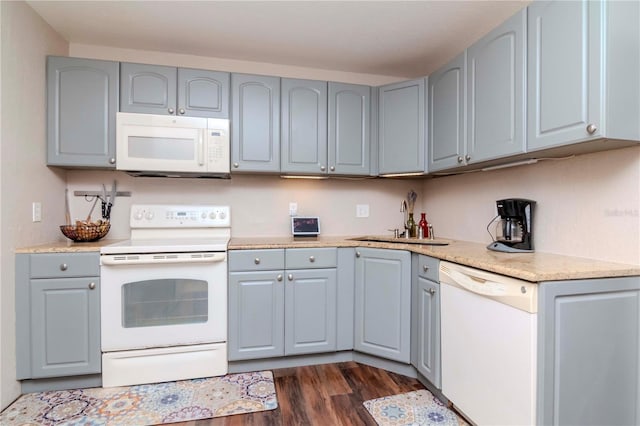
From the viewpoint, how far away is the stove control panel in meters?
2.40

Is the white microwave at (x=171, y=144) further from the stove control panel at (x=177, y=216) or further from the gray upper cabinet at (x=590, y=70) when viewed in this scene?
the gray upper cabinet at (x=590, y=70)

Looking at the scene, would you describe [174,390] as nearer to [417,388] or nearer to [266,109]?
[417,388]

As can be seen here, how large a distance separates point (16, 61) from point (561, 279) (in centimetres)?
301

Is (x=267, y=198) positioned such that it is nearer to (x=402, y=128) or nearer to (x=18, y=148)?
(x=402, y=128)

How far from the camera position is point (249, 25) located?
6.93 ft

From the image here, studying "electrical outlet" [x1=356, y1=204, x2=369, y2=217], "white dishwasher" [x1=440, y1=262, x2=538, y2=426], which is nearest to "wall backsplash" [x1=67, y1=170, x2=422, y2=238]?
"electrical outlet" [x1=356, y1=204, x2=369, y2=217]

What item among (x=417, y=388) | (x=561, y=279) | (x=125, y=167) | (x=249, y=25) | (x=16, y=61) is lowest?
(x=417, y=388)

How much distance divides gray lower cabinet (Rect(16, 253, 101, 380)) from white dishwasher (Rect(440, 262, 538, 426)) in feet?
6.83

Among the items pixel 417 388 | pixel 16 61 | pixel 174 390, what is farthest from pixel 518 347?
pixel 16 61

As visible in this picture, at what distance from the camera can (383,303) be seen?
2.20 metres

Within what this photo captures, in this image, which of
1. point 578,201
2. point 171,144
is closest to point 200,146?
point 171,144

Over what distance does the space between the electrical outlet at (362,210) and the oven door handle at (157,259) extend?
1.34 m

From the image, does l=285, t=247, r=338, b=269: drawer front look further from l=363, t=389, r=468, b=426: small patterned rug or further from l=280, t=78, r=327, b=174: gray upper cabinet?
l=363, t=389, r=468, b=426: small patterned rug

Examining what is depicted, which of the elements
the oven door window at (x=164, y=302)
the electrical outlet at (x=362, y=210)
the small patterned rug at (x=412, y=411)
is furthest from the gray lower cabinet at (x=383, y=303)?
the oven door window at (x=164, y=302)
